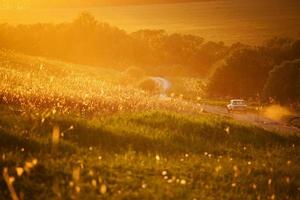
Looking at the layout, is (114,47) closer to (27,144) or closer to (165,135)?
(165,135)

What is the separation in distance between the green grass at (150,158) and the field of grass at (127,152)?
0.02 meters

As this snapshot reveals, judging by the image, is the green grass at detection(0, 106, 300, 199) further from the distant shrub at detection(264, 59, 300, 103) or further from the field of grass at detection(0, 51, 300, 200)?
the distant shrub at detection(264, 59, 300, 103)

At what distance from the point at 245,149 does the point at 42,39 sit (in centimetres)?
5785

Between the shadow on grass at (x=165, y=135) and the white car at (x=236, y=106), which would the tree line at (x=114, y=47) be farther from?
the shadow on grass at (x=165, y=135)

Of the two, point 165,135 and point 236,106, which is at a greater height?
point 236,106

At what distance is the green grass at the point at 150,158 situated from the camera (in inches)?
408

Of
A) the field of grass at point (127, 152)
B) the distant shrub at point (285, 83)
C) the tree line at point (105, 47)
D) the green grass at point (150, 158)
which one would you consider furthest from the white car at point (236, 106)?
the tree line at point (105, 47)

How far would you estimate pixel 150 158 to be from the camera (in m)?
13.0

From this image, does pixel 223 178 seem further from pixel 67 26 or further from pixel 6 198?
pixel 67 26

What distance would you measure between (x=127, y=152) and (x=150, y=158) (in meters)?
0.89

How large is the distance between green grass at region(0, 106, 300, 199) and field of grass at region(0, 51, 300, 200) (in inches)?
1.0

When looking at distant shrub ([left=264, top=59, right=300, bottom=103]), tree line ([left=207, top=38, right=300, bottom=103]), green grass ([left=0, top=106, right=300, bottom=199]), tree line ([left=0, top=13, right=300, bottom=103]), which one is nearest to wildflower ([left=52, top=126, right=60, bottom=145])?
green grass ([left=0, top=106, right=300, bottom=199])

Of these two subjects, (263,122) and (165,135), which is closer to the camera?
(165,135)

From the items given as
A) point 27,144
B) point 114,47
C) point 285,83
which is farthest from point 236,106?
point 114,47
